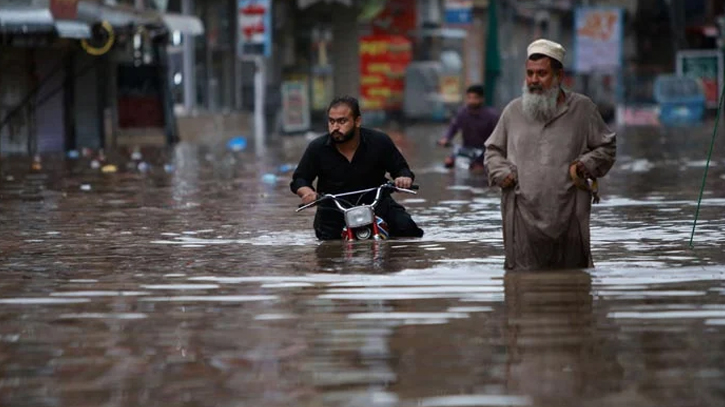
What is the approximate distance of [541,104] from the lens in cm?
1115

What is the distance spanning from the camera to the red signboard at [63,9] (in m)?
34.5

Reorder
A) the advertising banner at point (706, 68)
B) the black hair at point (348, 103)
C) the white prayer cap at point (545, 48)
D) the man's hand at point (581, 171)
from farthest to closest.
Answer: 1. the advertising banner at point (706, 68)
2. the black hair at point (348, 103)
3. the white prayer cap at point (545, 48)
4. the man's hand at point (581, 171)

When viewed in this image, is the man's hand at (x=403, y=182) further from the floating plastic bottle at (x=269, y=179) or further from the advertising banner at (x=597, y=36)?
the advertising banner at (x=597, y=36)

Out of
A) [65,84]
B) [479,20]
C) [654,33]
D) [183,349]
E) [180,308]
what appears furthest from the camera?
[654,33]

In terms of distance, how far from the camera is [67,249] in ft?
47.2

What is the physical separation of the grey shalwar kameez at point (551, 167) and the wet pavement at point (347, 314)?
30 cm

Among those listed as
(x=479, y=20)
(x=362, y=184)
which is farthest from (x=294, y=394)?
(x=479, y=20)

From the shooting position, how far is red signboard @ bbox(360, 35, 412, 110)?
200 feet

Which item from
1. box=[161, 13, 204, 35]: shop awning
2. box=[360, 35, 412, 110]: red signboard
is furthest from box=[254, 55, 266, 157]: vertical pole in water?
box=[360, 35, 412, 110]: red signboard

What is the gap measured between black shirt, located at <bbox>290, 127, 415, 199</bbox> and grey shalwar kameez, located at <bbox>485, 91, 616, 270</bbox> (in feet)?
8.46

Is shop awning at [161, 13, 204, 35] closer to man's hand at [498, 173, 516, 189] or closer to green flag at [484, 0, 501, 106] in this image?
green flag at [484, 0, 501, 106]

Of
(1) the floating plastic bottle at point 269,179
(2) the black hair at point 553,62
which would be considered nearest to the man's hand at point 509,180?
(2) the black hair at point 553,62

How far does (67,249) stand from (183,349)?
5.93m

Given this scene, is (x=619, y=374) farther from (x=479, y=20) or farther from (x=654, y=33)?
(x=654, y=33)
